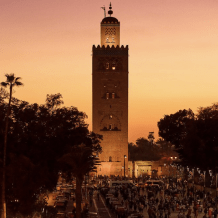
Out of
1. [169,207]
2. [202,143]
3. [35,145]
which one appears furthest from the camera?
[202,143]

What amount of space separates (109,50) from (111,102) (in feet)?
30.4

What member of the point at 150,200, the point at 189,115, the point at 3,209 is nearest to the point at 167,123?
the point at 189,115

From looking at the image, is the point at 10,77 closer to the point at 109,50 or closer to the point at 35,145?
the point at 35,145

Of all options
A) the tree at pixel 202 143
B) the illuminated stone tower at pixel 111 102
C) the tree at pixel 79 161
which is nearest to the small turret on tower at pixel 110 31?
the illuminated stone tower at pixel 111 102

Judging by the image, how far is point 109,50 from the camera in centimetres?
10594

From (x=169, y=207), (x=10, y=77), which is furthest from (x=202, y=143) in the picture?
(x=10, y=77)

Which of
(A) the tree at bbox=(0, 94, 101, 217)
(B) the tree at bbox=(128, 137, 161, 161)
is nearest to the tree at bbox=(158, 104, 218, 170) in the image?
(A) the tree at bbox=(0, 94, 101, 217)

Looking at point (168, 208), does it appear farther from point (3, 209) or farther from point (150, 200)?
point (3, 209)

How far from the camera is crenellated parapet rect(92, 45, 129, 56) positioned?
347ft

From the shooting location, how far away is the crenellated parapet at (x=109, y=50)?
4168 inches

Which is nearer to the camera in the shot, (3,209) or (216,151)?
(3,209)

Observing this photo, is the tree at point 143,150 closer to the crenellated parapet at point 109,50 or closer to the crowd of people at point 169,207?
the crenellated parapet at point 109,50

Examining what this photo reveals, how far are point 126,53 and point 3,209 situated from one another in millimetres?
71924

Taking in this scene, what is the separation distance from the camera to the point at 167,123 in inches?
3130
